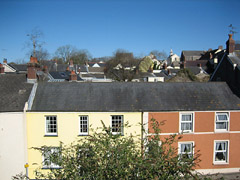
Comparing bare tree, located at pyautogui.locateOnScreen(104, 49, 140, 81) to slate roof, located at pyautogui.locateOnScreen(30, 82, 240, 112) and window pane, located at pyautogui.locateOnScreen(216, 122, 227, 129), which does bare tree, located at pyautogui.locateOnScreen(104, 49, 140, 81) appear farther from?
window pane, located at pyautogui.locateOnScreen(216, 122, 227, 129)

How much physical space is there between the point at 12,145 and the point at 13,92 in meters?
4.10

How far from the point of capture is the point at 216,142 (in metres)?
16.4

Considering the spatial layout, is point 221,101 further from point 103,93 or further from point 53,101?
point 53,101

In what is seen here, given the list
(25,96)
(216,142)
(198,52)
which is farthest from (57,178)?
(198,52)

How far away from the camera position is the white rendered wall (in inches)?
600

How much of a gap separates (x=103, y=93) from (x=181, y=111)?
613 centimetres

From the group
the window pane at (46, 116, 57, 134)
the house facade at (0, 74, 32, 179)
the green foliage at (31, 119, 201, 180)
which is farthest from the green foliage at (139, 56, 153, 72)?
the green foliage at (31, 119, 201, 180)

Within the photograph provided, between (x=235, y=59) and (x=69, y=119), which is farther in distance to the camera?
(x=235, y=59)

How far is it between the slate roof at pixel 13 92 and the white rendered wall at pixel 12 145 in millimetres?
705

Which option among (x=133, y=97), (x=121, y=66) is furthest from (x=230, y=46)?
(x=121, y=66)

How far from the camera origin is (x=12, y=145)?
15.3m

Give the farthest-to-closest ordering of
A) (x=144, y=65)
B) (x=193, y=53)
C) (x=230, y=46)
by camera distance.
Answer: (x=193, y=53)
(x=144, y=65)
(x=230, y=46)

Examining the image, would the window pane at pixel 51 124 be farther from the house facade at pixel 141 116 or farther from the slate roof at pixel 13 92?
the slate roof at pixel 13 92

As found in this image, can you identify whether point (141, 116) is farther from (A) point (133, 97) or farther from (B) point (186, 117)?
(B) point (186, 117)
